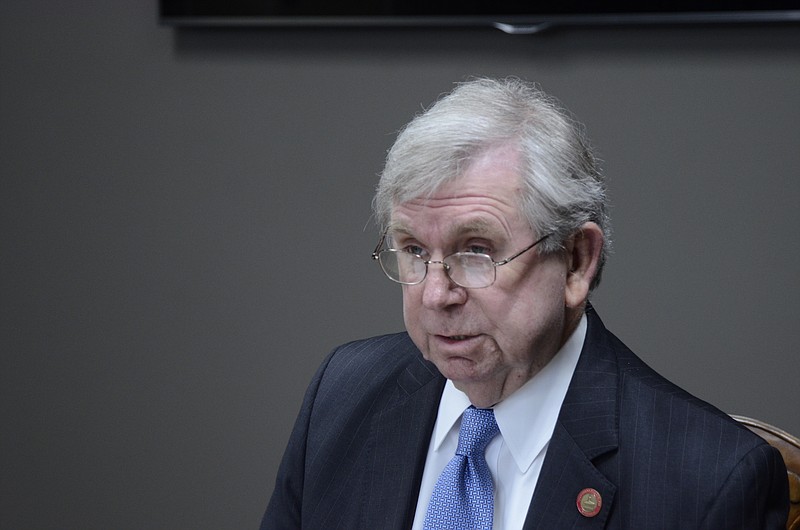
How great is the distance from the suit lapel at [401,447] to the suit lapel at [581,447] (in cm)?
23

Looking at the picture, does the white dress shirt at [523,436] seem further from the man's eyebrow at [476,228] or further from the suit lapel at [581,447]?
the man's eyebrow at [476,228]

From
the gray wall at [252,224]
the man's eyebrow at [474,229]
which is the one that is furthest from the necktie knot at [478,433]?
the gray wall at [252,224]

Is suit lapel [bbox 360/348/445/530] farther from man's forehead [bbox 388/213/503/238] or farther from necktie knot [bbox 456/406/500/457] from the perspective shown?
man's forehead [bbox 388/213/503/238]

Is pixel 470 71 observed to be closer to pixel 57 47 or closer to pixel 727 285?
pixel 727 285

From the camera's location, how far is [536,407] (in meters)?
1.77

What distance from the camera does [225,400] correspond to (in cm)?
345

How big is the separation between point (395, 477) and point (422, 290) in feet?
1.19

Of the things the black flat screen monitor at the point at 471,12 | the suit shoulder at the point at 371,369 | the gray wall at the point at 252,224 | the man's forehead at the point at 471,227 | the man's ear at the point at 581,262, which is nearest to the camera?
the man's forehead at the point at 471,227

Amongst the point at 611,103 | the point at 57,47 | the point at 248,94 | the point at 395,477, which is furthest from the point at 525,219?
the point at 57,47

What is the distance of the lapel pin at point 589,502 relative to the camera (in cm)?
166

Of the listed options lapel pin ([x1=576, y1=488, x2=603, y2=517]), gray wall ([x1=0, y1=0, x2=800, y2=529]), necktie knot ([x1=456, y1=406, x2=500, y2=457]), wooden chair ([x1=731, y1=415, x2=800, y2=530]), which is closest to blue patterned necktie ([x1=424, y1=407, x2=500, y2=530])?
necktie knot ([x1=456, y1=406, x2=500, y2=457])

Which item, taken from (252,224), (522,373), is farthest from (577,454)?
(252,224)

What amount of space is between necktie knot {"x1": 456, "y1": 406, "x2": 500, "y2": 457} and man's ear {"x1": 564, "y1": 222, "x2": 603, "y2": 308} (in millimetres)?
228

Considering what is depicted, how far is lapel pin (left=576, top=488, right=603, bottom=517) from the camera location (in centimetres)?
166
